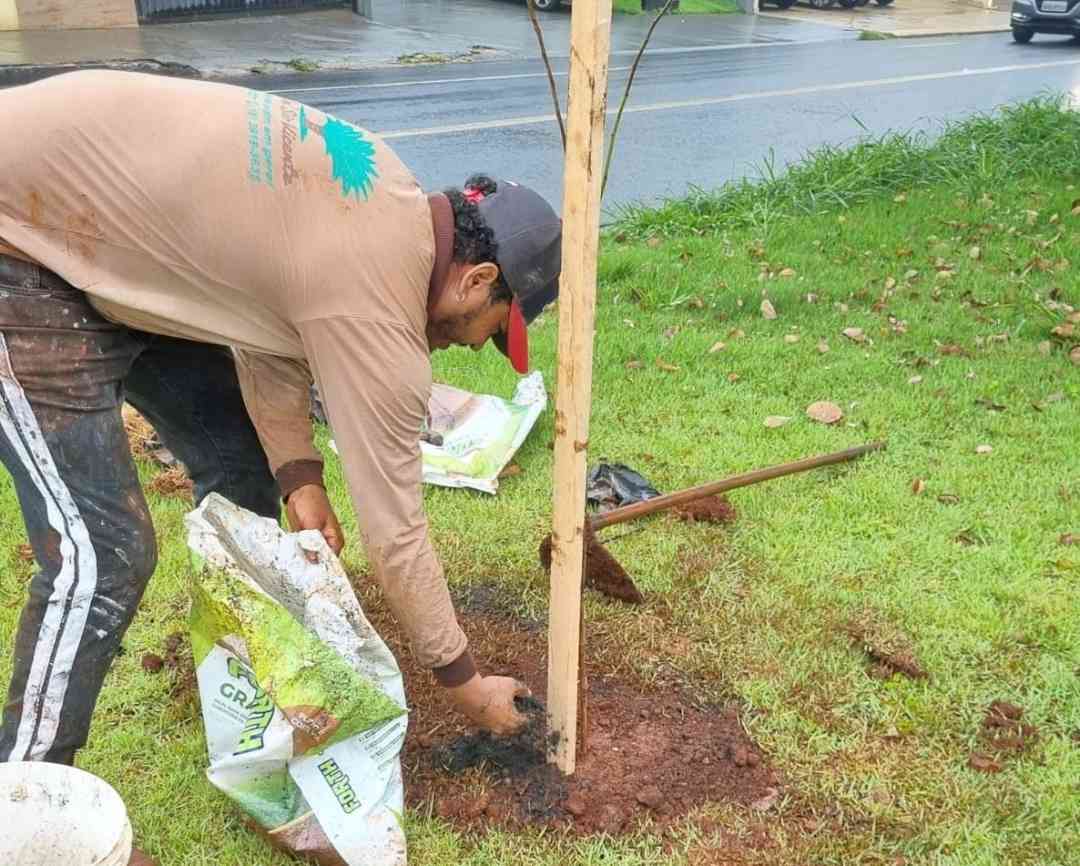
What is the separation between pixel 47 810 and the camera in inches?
74.4

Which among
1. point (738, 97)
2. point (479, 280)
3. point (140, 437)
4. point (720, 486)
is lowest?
point (140, 437)

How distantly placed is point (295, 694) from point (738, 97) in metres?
11.0

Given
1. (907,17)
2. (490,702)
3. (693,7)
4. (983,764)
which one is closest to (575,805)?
(490,702)

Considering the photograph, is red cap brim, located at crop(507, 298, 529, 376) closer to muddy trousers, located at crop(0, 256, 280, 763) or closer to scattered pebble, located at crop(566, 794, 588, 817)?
muddy trousers, located at crop(0, 256, 280, 763)

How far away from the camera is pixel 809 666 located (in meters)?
2.89

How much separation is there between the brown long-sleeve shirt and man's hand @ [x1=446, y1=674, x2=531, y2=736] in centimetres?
28

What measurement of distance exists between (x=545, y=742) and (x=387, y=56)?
43.1ft

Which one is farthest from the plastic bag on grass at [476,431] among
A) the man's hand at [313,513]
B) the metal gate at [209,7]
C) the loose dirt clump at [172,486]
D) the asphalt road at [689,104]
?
the metal gate at [209,7]

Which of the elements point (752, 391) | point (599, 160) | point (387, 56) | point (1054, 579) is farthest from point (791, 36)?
point (599, 160)

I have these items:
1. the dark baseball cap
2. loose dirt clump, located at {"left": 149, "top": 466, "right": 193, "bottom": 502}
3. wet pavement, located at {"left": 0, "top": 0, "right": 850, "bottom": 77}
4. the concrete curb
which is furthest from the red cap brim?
wet pavement, located at {"left": 0, "top": 0, "right": 850, "bottom": 77}

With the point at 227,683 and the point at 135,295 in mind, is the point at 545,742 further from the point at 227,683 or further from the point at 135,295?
the point at 135,295

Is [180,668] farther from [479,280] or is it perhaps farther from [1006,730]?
[1006,730]

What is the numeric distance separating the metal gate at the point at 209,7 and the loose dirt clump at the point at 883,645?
602 inches

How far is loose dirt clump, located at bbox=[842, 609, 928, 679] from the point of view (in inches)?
113
